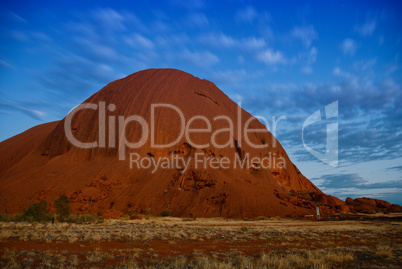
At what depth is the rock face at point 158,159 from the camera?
44.2 meters

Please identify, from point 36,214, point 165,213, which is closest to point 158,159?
point 165,213

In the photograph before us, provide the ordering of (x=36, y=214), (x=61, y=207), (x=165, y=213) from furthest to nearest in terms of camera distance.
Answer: (x=165, y=213), (x=61, y=207), (x=36, y=214)

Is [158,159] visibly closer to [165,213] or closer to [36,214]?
[165,213]

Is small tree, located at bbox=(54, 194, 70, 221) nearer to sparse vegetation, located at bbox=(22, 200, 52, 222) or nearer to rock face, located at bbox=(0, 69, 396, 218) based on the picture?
sparse vegetation, located at bbox=(22, 200, 52, 222)

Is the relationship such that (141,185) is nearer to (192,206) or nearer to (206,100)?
(192,206)

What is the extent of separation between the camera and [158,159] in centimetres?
5369

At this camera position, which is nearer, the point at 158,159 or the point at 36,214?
the point at 36,214

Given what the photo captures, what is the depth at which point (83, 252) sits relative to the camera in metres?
10.9

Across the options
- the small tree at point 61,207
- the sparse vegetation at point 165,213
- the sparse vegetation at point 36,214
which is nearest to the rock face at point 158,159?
the sparse vegetation at point 165,213

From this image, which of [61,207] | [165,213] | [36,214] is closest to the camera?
[36,214]

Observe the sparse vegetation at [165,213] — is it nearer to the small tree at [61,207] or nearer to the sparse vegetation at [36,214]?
the small tree at [61,207]

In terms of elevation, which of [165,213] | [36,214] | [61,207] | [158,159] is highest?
[158,159]

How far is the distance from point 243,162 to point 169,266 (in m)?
50.9

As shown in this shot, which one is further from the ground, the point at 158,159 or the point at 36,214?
the point at 158,159
